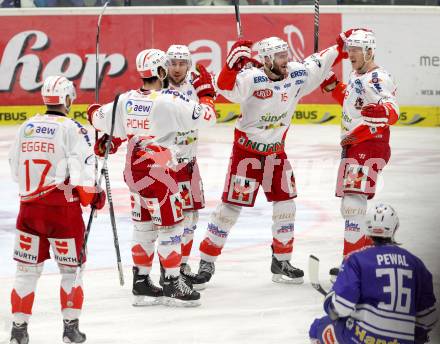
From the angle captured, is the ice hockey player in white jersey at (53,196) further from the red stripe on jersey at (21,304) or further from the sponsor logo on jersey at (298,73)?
the sponsor logo on jersey at (298,73)

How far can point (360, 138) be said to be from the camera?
8.52 meters

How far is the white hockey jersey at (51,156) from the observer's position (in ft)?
22.1

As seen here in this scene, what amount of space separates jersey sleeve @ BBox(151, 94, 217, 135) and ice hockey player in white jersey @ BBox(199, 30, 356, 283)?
1.89 ft

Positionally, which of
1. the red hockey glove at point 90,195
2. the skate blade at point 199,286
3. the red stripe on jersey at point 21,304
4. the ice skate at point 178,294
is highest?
the red hockey glove at point 90,195

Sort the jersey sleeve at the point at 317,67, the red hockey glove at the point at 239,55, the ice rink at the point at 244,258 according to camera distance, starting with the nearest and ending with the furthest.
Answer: the ice rink at the point at 244,258, the red hockey glove at the point at 239,55, the jersey sleeve at the point at 317,67

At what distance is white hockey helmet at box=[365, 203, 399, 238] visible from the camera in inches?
221

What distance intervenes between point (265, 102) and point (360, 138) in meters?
0.77

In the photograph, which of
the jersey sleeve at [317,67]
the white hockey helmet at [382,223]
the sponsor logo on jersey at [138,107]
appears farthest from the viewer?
the jersey sleeve at [317,67]

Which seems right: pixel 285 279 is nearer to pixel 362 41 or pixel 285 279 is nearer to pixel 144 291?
pixel 144 291

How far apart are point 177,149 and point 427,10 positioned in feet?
25.8

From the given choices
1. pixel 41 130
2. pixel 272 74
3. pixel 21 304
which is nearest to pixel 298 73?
pixel 272 74

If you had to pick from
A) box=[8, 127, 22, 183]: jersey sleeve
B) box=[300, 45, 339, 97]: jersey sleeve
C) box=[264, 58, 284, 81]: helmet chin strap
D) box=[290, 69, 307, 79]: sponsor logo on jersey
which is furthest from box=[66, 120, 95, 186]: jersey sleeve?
box=[300, 45, 339, 97]: jersey sleeve

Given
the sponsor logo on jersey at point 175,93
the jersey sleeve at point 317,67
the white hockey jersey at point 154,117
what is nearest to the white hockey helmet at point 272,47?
the jersey sleeve at point 317,67

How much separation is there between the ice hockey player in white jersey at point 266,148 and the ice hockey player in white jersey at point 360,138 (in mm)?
362
